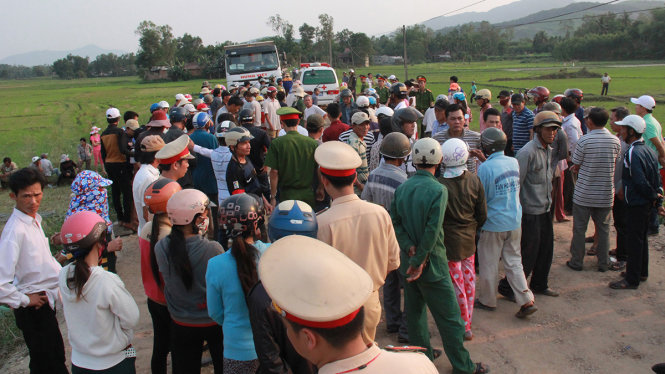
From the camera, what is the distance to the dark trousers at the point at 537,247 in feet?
16.9

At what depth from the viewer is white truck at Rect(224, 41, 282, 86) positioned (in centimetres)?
2042

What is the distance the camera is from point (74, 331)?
9.41ft

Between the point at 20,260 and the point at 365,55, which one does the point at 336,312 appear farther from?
the point at 365,55

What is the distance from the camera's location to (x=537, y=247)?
203 inches

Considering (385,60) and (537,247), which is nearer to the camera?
(537,247)

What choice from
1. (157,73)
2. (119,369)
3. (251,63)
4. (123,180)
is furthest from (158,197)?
(157,73)

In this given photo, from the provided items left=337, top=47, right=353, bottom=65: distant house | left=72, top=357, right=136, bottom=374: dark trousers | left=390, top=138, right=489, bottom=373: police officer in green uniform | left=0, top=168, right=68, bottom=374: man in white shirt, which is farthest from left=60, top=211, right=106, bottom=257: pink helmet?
left=337, top=47, right=353, bottom=65: distant house

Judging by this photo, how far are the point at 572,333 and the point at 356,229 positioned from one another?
2826 mm

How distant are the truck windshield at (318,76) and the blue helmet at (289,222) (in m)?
17.0

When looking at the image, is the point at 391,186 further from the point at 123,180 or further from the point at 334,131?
the point at 123,180

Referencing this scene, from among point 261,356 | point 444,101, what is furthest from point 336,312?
point 444,101

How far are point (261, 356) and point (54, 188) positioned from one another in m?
14.0

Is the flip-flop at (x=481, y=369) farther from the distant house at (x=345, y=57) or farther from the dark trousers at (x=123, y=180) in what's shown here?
the distant house at (x=345, y=57)

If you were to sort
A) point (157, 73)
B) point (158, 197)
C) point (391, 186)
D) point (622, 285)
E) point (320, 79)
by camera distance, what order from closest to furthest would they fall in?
point (158, 197)
point (391, 186)
point (622, 285)
point (320, 79)
point (157, 73)
